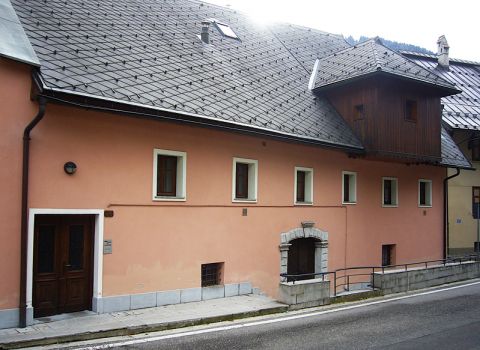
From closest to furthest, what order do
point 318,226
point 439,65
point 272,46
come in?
point 318,226, point 272,46, point 439,65

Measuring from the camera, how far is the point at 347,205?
18547mm

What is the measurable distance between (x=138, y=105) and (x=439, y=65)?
25043 mm

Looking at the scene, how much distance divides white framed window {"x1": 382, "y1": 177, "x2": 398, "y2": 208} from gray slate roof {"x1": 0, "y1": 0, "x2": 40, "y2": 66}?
49.0ft

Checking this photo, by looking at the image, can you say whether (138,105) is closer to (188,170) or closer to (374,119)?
(188,170)

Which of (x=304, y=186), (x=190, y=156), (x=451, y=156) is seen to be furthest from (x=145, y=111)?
(x=451, y=156)

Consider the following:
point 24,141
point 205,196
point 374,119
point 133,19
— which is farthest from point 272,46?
point 24,141

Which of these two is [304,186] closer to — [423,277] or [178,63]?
[423,277]

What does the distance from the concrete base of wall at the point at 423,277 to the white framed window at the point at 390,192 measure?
3.62 m

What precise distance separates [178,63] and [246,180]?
13.4 ft

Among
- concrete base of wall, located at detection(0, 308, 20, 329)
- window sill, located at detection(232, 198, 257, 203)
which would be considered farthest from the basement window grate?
concrete base of wall, located at detection(0, 308, 20, 329)

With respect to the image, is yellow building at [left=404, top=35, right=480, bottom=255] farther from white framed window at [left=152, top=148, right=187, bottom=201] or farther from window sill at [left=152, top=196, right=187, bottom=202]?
window sill at [left=152, top=196, right=187, bottom=202]

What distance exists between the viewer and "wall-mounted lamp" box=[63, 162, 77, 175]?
A: 10820 millimetres

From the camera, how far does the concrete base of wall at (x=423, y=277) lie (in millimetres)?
15688

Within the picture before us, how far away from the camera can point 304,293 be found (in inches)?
502
